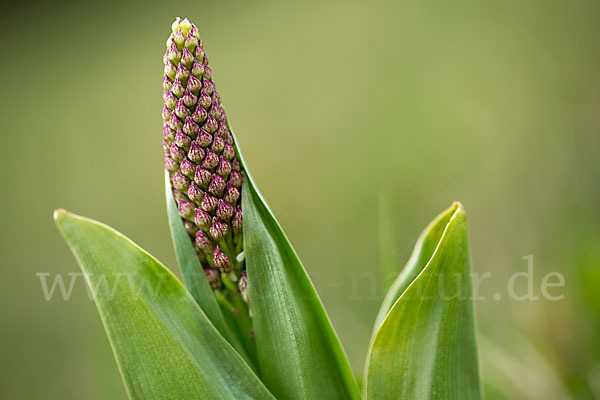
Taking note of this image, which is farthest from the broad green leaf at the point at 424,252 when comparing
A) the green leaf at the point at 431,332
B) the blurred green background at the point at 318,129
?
the blurred green background at the point at 318,129

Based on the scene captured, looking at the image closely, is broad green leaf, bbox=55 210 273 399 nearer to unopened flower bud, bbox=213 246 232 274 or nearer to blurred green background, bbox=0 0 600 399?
unopened flower bud, bbox=213 246 232 274

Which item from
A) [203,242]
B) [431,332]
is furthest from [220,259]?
[431,332]

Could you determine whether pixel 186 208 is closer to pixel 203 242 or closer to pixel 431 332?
pixel 203 242

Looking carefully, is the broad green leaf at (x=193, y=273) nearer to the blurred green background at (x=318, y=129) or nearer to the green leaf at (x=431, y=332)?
the green leaf at (x=431, y=332)

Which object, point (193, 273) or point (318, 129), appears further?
point (318, 129)

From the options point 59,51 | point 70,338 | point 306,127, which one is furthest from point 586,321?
point 59,51

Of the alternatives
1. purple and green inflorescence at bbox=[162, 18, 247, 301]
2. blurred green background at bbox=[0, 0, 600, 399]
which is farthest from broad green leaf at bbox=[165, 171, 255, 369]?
blurred green background at bbox=[0, 0, 600, 399]
